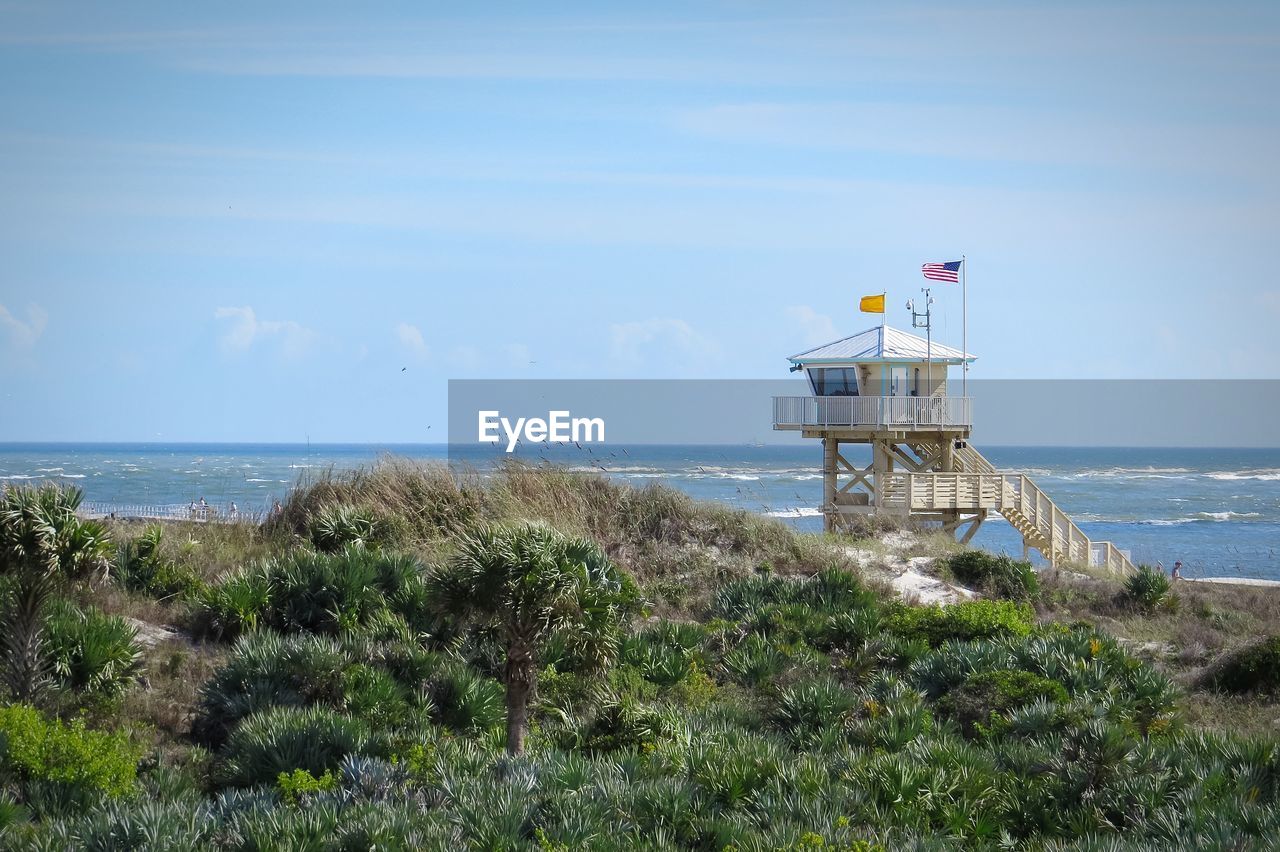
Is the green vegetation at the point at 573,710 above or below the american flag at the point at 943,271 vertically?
below

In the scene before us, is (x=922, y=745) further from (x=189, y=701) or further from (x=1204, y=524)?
→ (x=1204, y=524)

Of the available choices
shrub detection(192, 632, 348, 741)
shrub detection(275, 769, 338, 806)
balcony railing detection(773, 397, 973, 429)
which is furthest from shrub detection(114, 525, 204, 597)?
balcony railing detection(773, 397, 973, 429)

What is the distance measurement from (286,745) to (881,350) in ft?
95.3

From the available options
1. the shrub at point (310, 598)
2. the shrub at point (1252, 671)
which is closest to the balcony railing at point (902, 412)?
the shrub at point (1252, 671)

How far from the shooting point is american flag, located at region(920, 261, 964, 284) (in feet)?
108

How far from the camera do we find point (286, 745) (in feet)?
27.9

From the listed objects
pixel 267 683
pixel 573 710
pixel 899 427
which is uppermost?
pixel 899 427

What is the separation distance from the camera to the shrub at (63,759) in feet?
25.9

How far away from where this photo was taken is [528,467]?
19219mm

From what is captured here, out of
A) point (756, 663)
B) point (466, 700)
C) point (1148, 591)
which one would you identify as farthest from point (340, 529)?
point (1148, 591)

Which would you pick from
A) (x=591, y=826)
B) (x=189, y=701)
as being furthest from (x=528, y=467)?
(x=591, y=826)

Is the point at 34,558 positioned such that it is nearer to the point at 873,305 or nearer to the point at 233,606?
the point at 233,606

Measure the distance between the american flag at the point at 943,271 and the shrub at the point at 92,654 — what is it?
26676 mm

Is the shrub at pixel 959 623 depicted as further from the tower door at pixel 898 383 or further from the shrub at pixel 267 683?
the tower door at pixel 898 383
